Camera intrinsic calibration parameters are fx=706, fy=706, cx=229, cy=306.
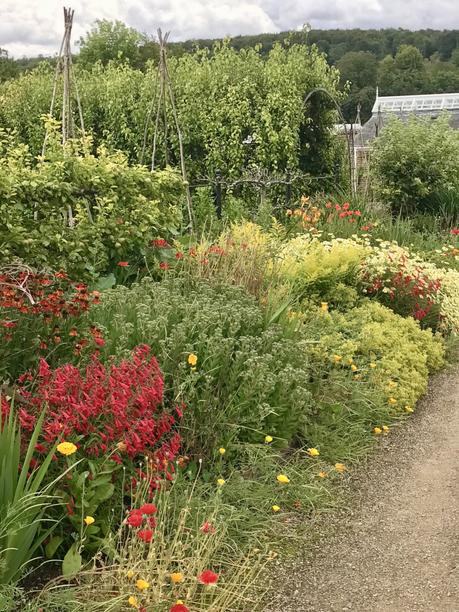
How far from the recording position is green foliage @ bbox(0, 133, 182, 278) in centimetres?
453

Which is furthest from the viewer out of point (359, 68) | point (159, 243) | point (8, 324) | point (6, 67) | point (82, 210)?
point (359, 68)

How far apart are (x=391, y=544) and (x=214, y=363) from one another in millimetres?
1168

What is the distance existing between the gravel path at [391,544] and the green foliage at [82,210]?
232 centimetres

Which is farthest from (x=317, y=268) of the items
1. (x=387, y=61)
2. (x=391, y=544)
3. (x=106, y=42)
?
(x=387, y=61)

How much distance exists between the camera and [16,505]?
Answer: 2260mm

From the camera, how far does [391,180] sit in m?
11.0

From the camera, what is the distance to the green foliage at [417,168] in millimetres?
10891

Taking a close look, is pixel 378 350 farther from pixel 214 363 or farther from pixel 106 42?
pixel 106 42

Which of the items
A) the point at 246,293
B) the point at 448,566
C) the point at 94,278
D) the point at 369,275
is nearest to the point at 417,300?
the point at 369,275

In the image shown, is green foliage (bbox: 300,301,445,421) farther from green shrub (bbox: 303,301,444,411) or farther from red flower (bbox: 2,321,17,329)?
red flower (bbox: 2,321,17,329)

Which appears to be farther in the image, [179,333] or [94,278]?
[94,278]

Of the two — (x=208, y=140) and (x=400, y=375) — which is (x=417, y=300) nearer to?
→ (x=400, y=375)

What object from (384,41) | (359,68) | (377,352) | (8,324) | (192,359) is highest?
(384,41)

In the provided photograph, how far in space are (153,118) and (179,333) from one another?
7.22 m
